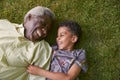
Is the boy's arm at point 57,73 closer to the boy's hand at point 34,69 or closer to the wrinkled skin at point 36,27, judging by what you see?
the boy's hand at point 34,69

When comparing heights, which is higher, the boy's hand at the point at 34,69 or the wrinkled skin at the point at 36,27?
the wrinkled skin at the point at 36,27

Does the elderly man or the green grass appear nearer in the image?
the elderly man

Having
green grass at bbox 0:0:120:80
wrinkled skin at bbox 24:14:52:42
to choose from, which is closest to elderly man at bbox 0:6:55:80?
wrinkled skin at bbox 24:14:52:42

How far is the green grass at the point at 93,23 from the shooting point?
2.79 meters

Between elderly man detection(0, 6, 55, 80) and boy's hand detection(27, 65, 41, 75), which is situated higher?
elderly man detection(0, 6, 55, 80)

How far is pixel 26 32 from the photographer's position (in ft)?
8.84

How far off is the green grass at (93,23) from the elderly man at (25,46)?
206mm

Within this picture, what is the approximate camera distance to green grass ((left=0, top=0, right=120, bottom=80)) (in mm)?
2787

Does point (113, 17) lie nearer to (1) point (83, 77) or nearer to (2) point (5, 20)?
(1) point (83, 77)

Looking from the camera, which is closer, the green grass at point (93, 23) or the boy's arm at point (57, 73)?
the boy's arm at point (57, 73)

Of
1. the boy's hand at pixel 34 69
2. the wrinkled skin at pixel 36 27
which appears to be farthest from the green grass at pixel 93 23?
the boy's hand at pixel 34 69

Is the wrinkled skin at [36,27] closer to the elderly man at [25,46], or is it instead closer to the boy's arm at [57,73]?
the elderly man at [25,46]

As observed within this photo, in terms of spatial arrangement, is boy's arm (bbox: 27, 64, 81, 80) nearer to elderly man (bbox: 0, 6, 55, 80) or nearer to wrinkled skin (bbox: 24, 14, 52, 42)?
elderly man (bbox: 0, 6, 55, 80)

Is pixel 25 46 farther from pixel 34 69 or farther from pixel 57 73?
pixel 57 73
